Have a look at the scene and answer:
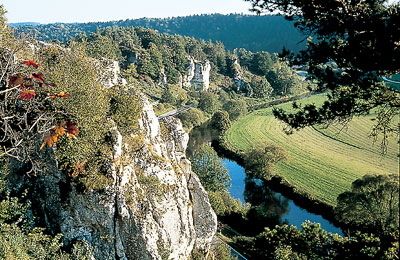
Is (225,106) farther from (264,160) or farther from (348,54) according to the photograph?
(348,54)

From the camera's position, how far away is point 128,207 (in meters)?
11.6

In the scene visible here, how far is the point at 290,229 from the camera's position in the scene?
20172mm

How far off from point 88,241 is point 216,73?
93.8 metres

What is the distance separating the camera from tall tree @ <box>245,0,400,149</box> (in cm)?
696

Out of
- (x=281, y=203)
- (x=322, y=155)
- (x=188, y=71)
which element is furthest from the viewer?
(x=188, y=71)

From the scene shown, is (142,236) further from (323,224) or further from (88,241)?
(323,224)

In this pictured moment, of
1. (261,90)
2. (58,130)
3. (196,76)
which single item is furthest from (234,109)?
(58,130)

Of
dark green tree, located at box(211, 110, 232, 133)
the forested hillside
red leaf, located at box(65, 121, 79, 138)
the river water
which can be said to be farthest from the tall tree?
the forested hillside

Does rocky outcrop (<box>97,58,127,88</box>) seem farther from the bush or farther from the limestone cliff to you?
the bush

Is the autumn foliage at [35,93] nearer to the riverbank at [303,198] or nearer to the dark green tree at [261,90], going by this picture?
the riverbank at [303,198]

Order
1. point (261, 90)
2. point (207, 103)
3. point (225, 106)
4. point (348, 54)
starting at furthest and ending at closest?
1. point (261, 90)
2. point (207, 103)
3. point (225, 106)
4. point (348, 54)

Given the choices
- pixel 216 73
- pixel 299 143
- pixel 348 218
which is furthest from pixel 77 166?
pixel 216 73

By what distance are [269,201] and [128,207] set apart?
25730 millimetres

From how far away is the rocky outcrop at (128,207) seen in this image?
11352 mm
